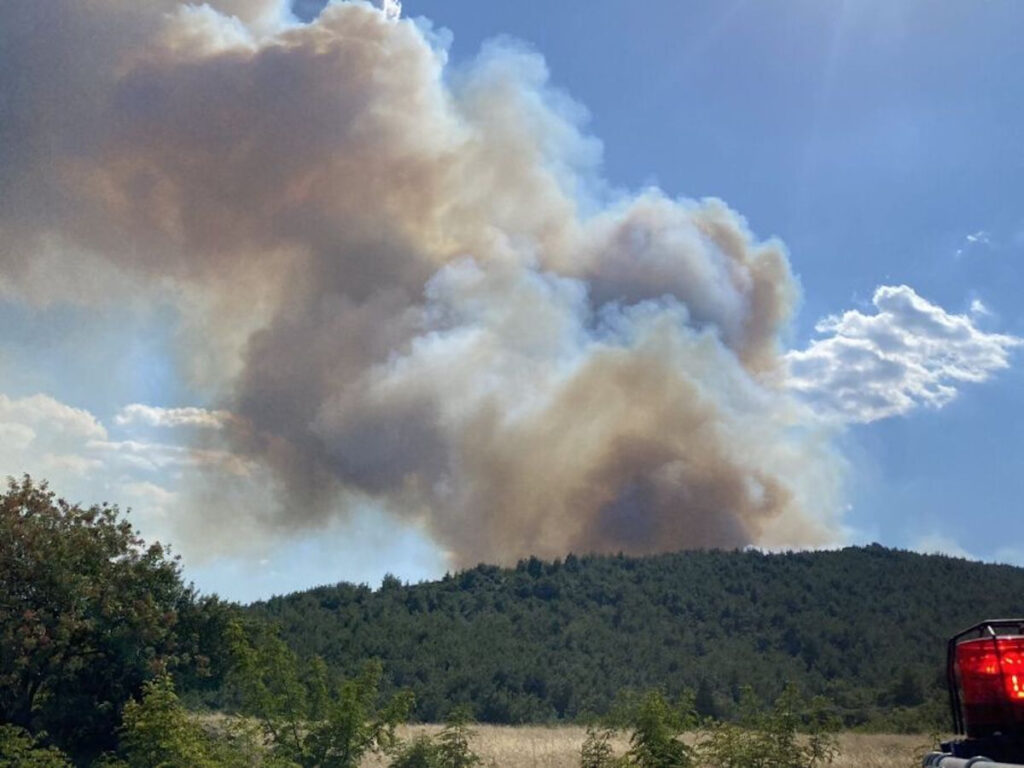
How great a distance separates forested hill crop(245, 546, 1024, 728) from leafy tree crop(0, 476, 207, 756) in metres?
24.4

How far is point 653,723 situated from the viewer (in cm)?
1527

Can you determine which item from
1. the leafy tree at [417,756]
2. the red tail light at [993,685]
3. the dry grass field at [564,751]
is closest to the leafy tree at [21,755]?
the leafy tree at [417,756]

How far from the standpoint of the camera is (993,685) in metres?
6.05

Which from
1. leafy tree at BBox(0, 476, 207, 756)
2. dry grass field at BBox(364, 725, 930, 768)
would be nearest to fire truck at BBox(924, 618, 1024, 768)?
dry grass field at BBox(364, 725, 930, 768)

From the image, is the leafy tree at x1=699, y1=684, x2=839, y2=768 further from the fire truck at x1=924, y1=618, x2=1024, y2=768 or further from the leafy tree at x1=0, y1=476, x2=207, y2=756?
the leafy tree at x1=0, y1=476, x2=207, y2=756

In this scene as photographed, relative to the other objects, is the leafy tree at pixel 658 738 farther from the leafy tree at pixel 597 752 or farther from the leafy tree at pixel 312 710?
the leafy tree at pixel 312 710

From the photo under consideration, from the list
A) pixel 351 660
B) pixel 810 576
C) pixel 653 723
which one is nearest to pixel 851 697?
pixel 351 660

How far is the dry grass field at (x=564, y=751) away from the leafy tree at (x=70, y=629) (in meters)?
5.71

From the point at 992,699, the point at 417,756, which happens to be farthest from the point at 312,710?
the point at 992,699

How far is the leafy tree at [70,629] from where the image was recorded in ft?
64.8

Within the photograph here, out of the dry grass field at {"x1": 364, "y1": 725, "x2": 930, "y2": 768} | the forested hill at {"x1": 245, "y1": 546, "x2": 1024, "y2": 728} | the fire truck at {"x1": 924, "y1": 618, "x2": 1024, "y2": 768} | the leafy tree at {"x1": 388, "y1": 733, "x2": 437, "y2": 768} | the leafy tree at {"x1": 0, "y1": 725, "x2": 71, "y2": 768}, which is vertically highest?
the forested hill at {"x1": 245, "y1": 546, "x2": 1024, "y2": 728}

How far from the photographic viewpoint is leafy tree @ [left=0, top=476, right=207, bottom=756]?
64.8 ft

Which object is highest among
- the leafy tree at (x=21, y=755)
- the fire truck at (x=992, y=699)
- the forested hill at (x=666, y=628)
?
the forested hill at (x=666, y=628)

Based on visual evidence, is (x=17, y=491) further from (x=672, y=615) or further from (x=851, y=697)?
(x=672, y=615)
